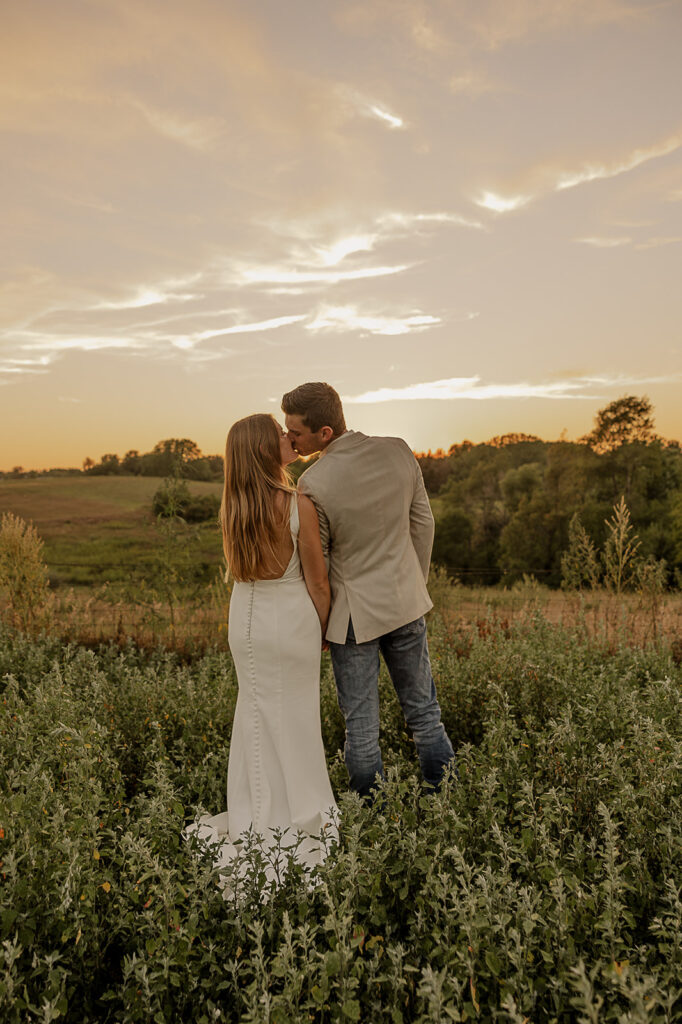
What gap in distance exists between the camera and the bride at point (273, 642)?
328 centimetres

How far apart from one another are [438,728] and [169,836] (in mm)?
1612

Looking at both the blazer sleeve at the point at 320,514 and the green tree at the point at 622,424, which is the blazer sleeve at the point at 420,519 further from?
the green tree at the point at 622,424

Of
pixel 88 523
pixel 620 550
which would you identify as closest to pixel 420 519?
pixel 620 550

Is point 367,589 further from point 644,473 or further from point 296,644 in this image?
point 644,473

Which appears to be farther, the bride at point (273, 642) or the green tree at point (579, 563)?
the green tree at point (579, 563)

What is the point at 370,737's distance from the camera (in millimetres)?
3477

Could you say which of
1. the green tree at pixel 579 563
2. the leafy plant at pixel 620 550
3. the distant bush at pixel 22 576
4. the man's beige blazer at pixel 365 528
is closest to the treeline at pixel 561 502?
the green tree at pixel 579 563

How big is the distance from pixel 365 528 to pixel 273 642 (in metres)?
0.78

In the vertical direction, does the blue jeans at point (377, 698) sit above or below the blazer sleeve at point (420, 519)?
below

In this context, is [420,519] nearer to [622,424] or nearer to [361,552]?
[361,552]

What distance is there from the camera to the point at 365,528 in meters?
3.35

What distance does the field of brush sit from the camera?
1.94 meters

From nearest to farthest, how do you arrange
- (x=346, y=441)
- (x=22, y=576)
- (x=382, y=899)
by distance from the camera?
(x=382, y=899) → (x=346, y=441) → (x=22, y=576)

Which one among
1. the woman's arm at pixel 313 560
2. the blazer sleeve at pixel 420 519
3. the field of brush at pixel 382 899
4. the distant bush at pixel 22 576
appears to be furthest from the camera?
the distant bush at pixel 22 576
